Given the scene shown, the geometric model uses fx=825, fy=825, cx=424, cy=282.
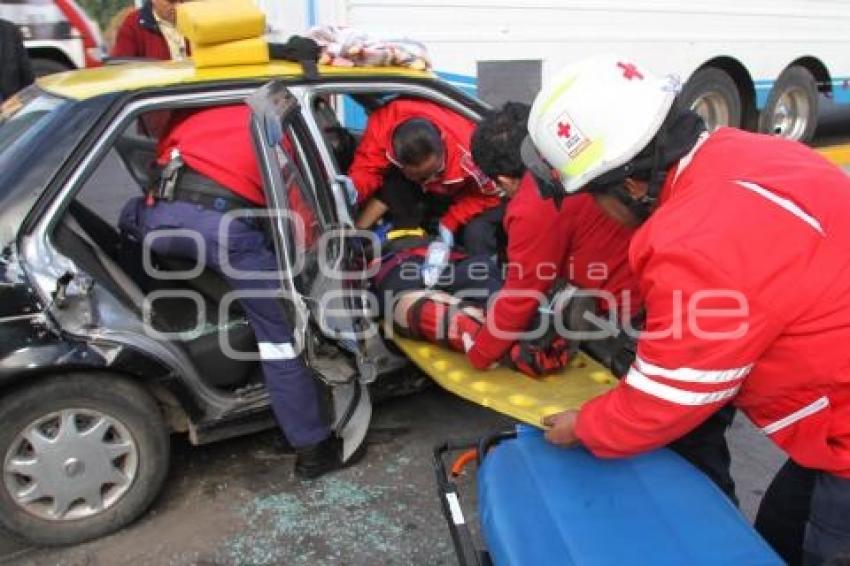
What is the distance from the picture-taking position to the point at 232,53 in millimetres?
3045

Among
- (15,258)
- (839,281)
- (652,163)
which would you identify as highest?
(652,163)

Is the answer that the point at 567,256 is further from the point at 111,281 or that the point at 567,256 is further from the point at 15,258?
the point at 15,258

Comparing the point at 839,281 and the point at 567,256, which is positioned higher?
the point at 839,281

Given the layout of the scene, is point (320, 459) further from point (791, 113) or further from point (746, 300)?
point (791, 113)

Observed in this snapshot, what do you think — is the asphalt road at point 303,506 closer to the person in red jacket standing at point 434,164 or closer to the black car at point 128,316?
the black car at point 128,316

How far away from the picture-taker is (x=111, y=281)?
107 inches

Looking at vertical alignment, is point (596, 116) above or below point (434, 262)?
above

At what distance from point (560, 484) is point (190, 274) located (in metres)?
1.82

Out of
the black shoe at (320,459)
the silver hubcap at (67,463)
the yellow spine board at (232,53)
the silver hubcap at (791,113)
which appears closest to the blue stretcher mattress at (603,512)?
the black shoe at (320,459)

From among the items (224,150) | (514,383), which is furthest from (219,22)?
(514,383)

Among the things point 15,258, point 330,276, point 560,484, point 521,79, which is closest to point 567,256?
point 330,276

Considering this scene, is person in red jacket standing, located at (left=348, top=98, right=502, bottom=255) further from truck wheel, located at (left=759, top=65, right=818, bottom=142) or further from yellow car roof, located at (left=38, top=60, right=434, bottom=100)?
truck wheel, located at (left=759, top=65, right=818, bottom=142)

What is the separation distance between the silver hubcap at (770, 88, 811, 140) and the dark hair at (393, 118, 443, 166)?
540 cm

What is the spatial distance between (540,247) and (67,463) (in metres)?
1.61
